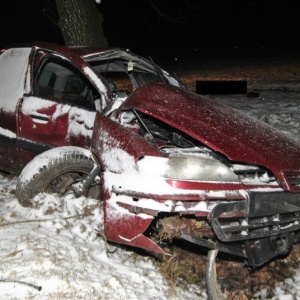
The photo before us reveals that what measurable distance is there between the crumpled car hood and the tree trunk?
Result: 3.30 metres

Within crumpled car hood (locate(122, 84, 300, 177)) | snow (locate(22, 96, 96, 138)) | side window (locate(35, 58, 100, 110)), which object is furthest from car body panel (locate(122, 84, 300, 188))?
side window (locate(35, 58, 100, 110))

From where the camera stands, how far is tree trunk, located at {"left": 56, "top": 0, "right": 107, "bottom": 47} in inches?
249

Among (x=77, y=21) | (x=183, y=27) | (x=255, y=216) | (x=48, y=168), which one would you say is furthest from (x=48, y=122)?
(x=183, y=27)

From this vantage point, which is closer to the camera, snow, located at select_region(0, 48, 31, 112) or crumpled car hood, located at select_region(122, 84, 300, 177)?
crumpled car hood, located at select_region(122, 84, 300, 177)

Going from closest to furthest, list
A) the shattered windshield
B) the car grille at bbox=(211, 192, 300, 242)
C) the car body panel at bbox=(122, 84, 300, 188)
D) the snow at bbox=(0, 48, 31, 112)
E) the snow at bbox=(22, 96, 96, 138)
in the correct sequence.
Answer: the car grille at bbox=(211, 192, 300, 242), the car body panel at bbox=(122, 84, 300, 188), the snow at bbox=(22, 96, 96, 138), the snow at bbox=(0, 48, 31, 112), the shattered windshield

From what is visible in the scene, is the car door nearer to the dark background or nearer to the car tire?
the car tire

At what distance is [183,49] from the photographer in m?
25.4

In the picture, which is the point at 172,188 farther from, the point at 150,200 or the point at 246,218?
the point at 246,218

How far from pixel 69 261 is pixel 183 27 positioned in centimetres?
3079

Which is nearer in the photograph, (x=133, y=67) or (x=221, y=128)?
(x=221, y=128)

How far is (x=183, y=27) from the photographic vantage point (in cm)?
3133

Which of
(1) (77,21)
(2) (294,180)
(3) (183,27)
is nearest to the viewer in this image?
(2) (294,180)

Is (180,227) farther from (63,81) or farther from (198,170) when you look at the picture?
(63,81)

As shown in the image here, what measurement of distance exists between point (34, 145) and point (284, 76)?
31.1 ft
